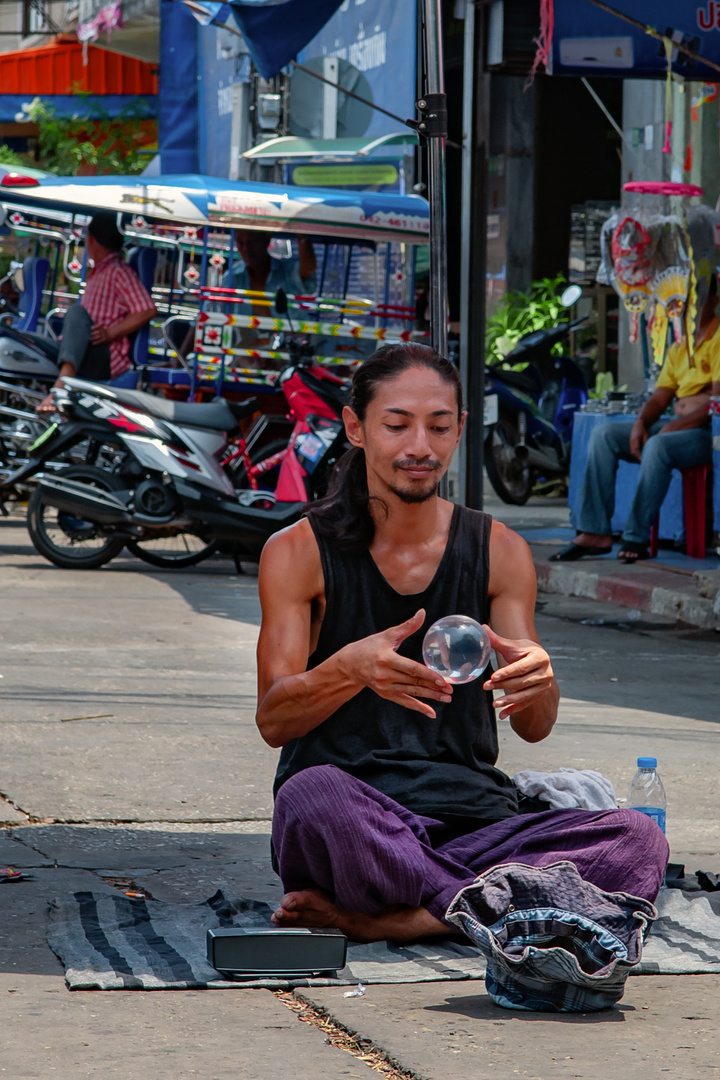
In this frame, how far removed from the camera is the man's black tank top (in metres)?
3.45

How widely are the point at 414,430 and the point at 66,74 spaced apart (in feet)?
70.5

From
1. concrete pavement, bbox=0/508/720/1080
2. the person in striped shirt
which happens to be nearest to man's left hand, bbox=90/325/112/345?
the person in striped shirt

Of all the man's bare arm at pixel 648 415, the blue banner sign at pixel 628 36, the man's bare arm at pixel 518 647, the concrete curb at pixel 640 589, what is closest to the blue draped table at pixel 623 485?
the man's bare arm at pixel 648 415

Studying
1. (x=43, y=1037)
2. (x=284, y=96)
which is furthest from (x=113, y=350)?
(x=43, y=1037)

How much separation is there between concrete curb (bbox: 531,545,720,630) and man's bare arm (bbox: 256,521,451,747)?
520 centimetres

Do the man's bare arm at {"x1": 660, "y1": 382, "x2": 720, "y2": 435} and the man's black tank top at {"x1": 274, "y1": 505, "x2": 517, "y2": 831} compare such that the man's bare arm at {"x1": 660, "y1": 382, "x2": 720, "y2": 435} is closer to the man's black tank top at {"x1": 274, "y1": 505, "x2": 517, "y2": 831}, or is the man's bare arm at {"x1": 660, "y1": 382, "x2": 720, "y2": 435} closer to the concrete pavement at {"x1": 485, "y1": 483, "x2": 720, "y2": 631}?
the concrete pavement at {"x1": 485, "y1": 483, "x2": 720, "y2": 631}

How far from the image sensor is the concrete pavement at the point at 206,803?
2.76m

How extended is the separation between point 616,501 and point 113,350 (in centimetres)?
364

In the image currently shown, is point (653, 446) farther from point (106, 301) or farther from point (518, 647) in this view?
point (518, 647)

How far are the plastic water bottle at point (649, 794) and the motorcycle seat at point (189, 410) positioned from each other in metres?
6.04

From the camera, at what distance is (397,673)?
9.90 ft

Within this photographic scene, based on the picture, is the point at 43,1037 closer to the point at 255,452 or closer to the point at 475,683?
the point at 475,683

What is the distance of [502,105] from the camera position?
1773 centimetres

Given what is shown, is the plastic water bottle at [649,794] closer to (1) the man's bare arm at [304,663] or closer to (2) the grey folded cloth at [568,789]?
(2) the grey folded cloth at [568,789]
